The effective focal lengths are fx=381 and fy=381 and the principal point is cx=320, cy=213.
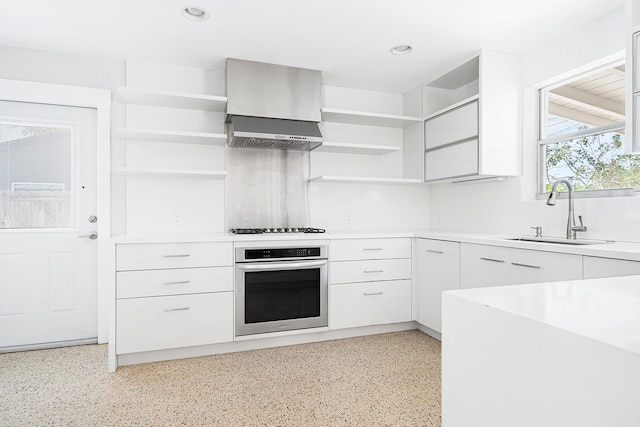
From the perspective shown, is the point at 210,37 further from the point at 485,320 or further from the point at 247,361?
the point at 485,320

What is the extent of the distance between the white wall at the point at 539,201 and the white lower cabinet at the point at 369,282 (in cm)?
73

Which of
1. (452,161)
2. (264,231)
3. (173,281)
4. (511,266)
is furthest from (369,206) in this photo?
(173,281)

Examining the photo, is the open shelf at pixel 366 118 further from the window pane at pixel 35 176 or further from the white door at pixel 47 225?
the window pane at pixel 35 176

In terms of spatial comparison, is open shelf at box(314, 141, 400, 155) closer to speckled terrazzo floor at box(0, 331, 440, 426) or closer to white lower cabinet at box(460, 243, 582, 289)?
white lower cabinet at box(460, 243, 582, 289)


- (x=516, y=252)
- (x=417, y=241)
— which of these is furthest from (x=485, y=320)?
(x=417, y=241)

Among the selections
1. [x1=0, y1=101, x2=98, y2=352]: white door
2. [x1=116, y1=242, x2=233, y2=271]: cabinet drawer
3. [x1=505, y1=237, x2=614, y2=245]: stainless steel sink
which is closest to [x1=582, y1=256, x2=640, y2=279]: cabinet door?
[x1=505, y1=237, x2=614, y2=245]: stainless steel sink

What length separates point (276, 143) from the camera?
3297 millimetres

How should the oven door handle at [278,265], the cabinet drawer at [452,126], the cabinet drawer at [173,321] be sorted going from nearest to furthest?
the cabinet drawer at [173,321], the oven door handle at [278,265], the cabinet drawer at [452,126]

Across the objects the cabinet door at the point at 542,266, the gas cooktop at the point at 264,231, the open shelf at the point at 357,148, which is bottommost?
the cabinet door at the point at 542,266

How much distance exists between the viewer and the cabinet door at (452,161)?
3057 mm

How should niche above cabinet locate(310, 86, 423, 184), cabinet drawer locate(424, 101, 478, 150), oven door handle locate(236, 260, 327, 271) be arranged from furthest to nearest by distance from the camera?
1. niche above cabinet locate(310, 86, 423, 184)
2. cabinet drawer locate(424, 101, 478, 150)
3. oven door handle locate(236, 260, 327, 271)

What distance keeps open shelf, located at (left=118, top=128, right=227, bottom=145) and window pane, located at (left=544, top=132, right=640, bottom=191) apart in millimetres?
2596

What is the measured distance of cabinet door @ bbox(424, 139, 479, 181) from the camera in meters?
3.06

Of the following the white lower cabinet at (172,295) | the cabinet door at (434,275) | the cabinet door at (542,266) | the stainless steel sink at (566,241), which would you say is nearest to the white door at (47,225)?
the white lower cabinet at (172,295)
